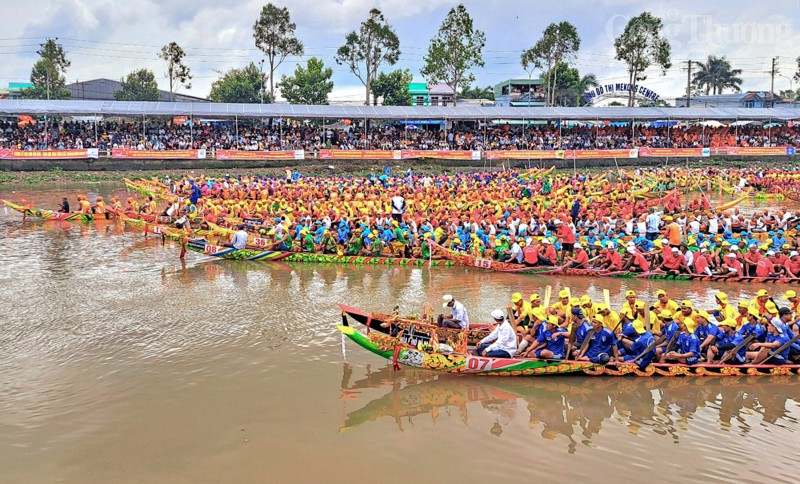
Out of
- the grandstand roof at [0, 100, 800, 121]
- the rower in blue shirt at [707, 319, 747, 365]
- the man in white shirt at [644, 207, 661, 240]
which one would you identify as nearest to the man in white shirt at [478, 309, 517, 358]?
the rower in blue shirt at [707, 319, 747, 365]

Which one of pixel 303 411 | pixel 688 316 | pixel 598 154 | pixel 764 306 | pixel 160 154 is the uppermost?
pixel 598 154

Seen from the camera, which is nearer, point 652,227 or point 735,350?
point 735,350

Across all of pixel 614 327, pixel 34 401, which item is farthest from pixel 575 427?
pixel 34 401

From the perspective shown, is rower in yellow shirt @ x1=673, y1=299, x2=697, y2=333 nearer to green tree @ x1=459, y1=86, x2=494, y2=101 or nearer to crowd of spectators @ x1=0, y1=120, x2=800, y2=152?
crowd of spectators @ x1=0, y1=120, x2=800, y2=152

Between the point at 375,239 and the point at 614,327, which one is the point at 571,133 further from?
the point at 614,327

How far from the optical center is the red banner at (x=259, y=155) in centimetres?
3812

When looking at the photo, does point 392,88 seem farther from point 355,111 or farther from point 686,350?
point 686,350

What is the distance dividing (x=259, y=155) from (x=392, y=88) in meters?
23.6

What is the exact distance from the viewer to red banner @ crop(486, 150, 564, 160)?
41.2 metres

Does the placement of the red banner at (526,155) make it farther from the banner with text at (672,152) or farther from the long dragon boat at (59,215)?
the long dragon boat at (59,215)

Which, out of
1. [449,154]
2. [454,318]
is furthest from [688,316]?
[449,154]

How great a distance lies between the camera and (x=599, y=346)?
971 cm

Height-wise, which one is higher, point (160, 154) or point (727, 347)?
point (160, 154)

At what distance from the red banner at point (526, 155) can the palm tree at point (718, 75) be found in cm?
5252
